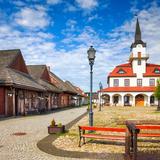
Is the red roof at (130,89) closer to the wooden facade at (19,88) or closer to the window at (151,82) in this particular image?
the window at (151,82)

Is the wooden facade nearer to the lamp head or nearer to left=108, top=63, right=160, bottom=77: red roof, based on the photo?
the lamp head

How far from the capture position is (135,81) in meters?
57.6

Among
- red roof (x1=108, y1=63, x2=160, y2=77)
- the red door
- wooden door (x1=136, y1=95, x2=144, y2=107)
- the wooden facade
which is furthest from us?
red roof (x1=108, y1=63, x2=160, y2=77)

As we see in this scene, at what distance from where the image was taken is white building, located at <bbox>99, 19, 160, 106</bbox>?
182 ft

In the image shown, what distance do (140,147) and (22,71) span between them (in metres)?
25.0

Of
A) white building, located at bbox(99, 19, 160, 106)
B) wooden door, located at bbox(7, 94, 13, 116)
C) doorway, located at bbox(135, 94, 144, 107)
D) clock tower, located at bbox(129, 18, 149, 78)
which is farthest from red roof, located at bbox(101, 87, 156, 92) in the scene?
wooden door, located at bbox(7, 94, 13, 116)

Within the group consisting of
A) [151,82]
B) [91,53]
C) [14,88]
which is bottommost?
[14,88]

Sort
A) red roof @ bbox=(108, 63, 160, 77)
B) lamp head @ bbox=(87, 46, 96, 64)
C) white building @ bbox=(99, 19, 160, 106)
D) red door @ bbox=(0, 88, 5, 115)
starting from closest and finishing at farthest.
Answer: lamp head @ bbox=(87, 46, 96, 64) < red door @ bbox=(0, 88, 5, 115) < white building @ bbox=(99, 19, 160, 106) < red roof @ bbox=(108, 63, 160, 77)

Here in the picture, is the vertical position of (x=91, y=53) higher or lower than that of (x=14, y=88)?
higher

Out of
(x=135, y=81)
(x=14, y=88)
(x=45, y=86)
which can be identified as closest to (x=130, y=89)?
(x=135, y=81)

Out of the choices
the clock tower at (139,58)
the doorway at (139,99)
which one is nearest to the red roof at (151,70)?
the clock tower at (139,58)

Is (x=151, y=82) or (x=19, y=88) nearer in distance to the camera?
(x=19, y=88)

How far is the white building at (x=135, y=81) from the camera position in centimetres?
5559

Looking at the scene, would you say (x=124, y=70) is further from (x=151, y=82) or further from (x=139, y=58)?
(x=151, y=82)
